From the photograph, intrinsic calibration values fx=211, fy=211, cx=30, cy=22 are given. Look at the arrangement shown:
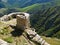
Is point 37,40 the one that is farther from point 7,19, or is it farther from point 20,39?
point 7,19

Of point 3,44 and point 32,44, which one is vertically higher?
point 3,44

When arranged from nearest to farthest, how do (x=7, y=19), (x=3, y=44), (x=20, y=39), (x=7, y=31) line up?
(x=3, y=44)
(x=20, y=39)
(x=7, y=31)
(x=7, y=19)

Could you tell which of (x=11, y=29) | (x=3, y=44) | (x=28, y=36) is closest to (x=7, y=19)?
(x=11, y=29)

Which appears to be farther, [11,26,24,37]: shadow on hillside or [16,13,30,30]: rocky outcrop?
[16,13,30,30]: rocky outcrop

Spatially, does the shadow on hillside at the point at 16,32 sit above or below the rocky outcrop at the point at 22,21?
below

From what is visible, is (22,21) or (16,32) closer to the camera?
(22,21)

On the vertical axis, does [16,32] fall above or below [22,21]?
below

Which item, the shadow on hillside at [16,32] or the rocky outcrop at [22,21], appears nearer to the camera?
the shadow on hillside at [16,32]

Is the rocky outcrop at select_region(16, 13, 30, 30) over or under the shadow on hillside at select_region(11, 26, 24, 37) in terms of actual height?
over

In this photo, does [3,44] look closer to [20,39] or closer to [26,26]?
[20,39]

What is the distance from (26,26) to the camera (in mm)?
36031

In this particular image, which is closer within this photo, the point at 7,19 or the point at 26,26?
the point at 26,26

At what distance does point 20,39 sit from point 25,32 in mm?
2326

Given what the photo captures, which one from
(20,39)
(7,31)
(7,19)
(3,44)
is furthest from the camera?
(7,19)
